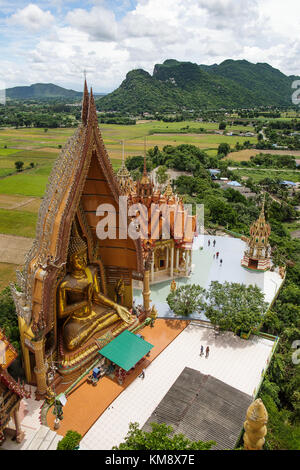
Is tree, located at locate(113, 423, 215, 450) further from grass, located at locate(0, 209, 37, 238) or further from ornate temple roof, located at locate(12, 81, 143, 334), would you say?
grass, located at locate(0, 209, 37, 238)

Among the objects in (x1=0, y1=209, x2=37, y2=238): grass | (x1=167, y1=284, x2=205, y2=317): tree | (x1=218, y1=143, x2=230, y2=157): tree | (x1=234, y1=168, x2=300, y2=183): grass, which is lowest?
(x1=0, y1=209, x2=37, y2=238): grass

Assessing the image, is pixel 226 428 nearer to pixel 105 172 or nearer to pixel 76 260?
pixel 76 260

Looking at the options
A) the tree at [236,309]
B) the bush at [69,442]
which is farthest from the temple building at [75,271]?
the tree at [236,309]

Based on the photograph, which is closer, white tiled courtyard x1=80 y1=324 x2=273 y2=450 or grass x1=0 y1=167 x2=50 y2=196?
white tiled courtyard x1=80 y1=324 x2=273 y2=450

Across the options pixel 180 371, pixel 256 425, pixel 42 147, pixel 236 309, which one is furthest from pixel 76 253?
pixel 42 147

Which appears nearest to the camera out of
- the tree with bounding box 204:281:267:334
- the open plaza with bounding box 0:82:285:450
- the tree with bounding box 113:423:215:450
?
the tree with bounding box 113:423:215:450

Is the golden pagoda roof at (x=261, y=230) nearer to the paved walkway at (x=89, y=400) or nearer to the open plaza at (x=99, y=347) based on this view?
the open plaza at (x=99, y=347)

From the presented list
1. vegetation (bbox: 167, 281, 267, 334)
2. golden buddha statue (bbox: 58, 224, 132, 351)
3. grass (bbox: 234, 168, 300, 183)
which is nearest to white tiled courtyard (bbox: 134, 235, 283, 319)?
vegetation (bbox: 167, 281, 267, 334)
